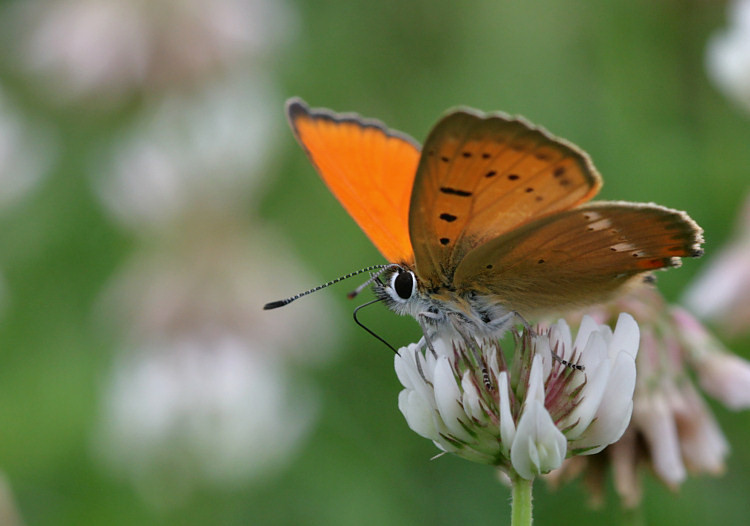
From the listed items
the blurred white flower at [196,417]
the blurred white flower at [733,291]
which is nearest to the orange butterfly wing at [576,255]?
the blurred white flower at [733,291]

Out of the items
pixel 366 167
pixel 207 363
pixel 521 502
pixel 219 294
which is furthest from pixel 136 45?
pixel 521 502

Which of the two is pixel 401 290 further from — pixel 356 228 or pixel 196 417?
pixel 356 228

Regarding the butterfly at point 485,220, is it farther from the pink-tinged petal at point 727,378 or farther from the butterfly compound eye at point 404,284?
the pink-tinged petal at point 727,378

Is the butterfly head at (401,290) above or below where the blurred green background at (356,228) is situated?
above

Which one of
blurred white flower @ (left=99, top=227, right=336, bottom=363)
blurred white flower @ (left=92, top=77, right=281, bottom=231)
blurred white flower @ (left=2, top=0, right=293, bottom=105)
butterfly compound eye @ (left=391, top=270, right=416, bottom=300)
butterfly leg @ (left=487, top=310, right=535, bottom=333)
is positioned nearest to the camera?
butterfly leg @ (left=487, top=310, right=535, bottom=333)

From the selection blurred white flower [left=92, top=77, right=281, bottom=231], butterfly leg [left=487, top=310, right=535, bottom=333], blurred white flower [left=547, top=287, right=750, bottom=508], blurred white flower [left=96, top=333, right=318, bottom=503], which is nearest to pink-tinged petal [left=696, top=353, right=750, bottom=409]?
blurred white flower [left=547, top=287, right=750, bottom=508]

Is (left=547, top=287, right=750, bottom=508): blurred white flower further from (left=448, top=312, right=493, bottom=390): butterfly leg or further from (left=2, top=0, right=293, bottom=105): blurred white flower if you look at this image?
(left=2, top=0, right=293, bottom=105): blurred white flower
